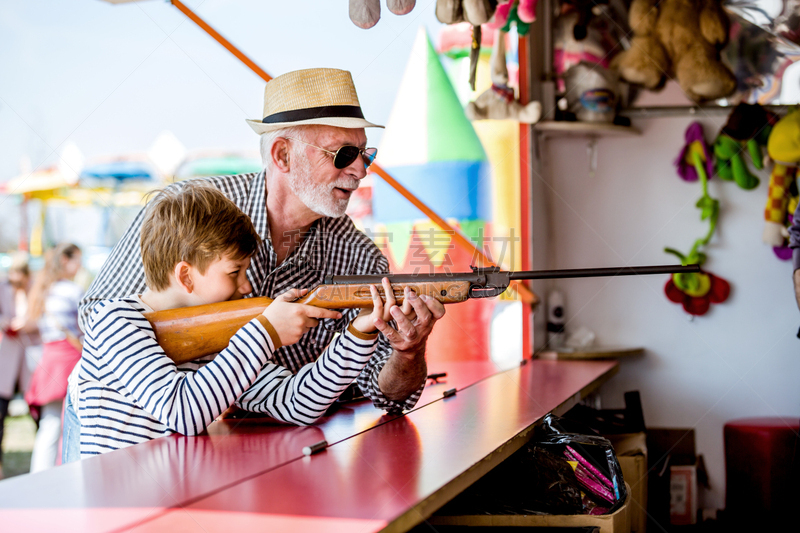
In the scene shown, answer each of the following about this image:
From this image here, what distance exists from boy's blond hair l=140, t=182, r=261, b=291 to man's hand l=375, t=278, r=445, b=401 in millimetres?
343

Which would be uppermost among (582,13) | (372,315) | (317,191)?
(582,13)

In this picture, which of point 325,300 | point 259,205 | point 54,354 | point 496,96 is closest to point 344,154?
point 259,205

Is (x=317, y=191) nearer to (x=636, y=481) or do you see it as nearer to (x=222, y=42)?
(x=222, y=42)

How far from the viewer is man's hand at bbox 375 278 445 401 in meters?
1.45

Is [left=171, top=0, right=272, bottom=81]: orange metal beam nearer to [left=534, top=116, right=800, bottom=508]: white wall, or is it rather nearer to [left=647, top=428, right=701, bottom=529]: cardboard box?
[left=534, top=116, right=800, bottom=508]: white wall

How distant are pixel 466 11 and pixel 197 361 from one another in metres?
1.59

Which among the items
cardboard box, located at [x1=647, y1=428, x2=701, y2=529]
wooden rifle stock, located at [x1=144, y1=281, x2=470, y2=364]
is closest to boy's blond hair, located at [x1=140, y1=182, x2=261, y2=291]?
wooden rifle stock, located at [x1=144, y1=281, x2=470, y2=364]

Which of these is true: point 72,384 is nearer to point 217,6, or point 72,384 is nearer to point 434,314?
point 434,314

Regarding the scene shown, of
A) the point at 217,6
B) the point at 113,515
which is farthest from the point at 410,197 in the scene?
the point at 113,515

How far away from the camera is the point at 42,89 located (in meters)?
4.04

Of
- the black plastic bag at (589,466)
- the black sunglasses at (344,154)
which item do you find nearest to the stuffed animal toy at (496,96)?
the black sunglasses at (344,154)

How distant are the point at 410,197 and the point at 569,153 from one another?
1229 millimetres

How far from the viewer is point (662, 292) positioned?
320 cm

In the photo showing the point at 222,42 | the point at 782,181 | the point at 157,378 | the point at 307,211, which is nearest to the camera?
the point at 157,378
